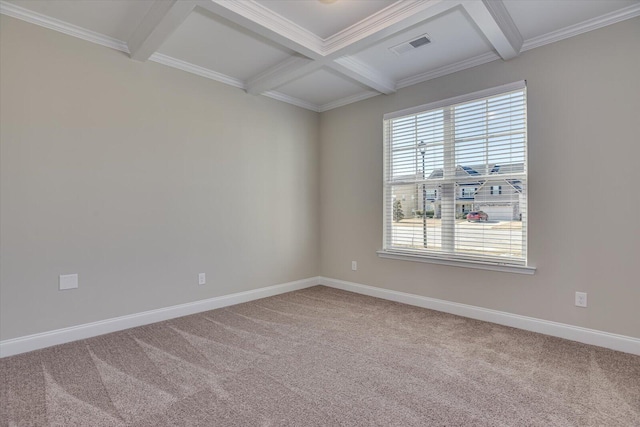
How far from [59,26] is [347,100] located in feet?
10.2

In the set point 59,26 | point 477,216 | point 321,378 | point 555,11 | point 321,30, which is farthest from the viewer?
point 477,216

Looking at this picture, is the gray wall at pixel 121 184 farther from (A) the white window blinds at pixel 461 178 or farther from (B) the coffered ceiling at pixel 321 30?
(A) the white window blinds at pixel 461 178

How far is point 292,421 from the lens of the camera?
1.76 meters

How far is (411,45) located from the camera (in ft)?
10.1

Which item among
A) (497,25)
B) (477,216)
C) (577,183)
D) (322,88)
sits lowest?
(477,216)

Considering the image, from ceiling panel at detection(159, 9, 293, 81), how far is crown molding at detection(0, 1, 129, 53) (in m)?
0.40

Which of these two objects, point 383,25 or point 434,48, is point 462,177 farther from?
point 383,25

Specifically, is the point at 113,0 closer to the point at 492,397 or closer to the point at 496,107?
the point at 496,107

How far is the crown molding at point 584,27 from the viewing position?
8.29ft

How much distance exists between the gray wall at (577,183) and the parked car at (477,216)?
1.35 ft

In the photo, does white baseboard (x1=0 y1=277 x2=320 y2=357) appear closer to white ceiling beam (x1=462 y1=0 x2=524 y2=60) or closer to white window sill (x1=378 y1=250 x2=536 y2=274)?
white window sill (x1=378 y1=250 x2=536 y2=274)

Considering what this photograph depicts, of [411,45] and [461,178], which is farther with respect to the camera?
[461,178]

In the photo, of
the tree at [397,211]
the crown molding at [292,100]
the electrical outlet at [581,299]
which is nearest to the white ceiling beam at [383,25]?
the crown molding at [292,100]

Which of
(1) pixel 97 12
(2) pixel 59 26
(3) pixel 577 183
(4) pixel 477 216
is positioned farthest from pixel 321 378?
(2) pixel 59 26
